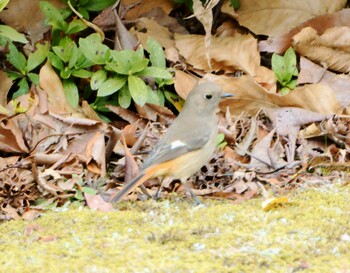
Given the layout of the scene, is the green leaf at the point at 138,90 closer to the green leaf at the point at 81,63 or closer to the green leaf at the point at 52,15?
the green leaf at the point at 81,63

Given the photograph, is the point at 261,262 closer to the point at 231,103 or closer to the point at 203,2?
the point at 231,103

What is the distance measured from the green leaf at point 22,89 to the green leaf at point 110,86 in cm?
64

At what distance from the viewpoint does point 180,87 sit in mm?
6926

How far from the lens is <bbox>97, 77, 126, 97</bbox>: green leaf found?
6551 mm

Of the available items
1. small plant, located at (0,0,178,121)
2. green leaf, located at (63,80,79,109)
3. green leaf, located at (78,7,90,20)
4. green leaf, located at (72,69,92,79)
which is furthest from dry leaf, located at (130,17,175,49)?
green leaf, located at (63,80,79,109)

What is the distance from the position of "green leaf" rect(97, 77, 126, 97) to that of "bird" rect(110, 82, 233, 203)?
0.74 m

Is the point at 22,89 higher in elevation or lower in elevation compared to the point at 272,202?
higher

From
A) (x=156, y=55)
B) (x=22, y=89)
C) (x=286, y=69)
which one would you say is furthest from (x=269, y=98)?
(x=22, y=89)

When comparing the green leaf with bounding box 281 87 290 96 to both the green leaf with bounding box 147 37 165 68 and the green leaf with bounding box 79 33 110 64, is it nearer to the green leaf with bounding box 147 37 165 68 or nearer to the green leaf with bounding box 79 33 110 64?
the green leaf with bounding box 147 37 165 68

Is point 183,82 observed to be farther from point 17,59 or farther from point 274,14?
point 17,59

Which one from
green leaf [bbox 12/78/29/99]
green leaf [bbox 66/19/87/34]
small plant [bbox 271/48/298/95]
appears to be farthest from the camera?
small plant [bbox 271/48/298/95]

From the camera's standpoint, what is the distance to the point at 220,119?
22.6 feet

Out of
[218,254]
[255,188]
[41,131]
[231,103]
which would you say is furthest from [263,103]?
[218,254]

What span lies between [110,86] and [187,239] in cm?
245
